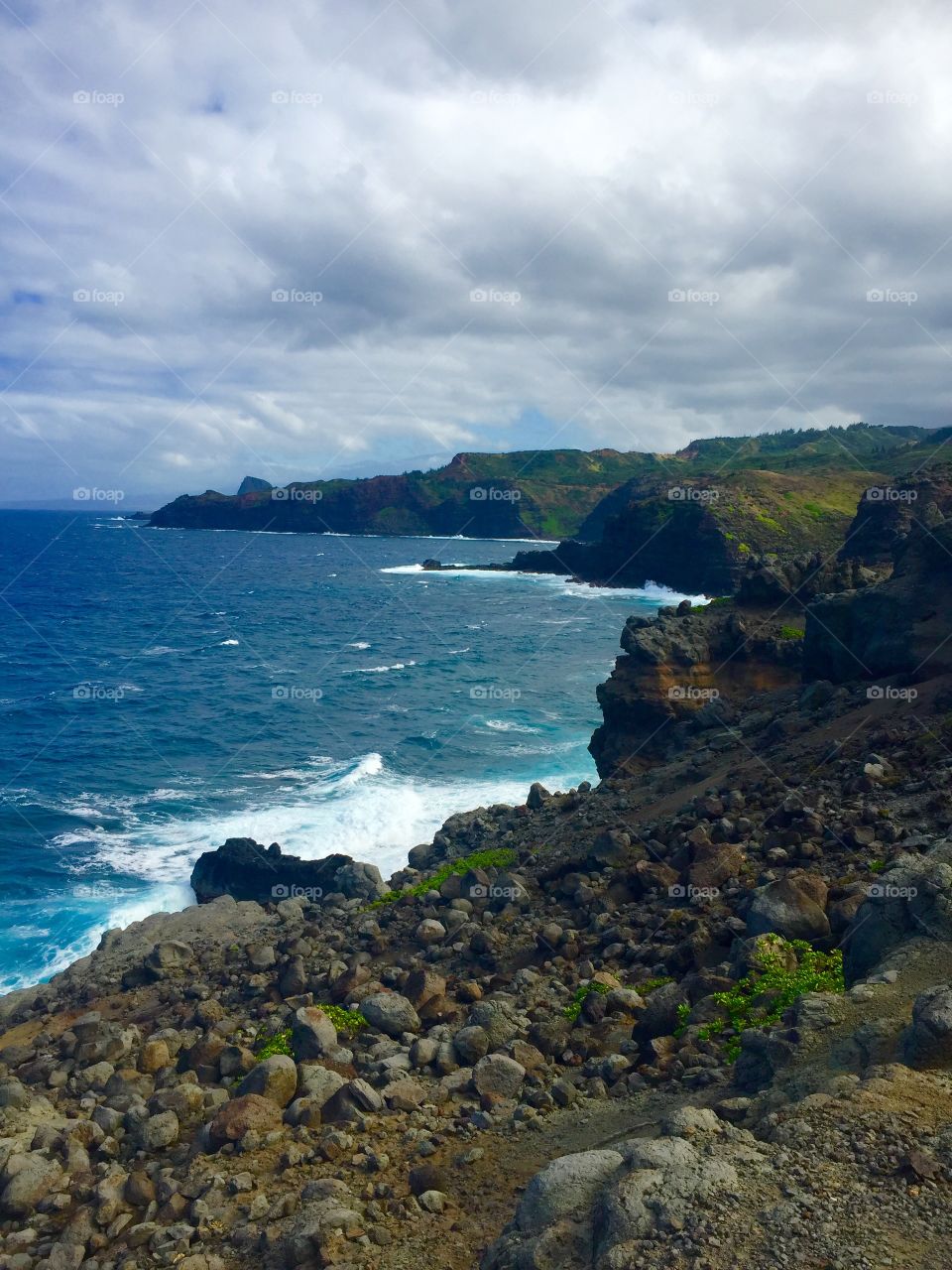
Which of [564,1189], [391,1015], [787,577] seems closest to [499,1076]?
[391,1015]

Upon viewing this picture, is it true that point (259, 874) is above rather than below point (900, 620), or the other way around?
below

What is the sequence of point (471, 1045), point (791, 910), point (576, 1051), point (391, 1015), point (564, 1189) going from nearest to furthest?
1. point (564, 1189)
2. point (576, 1051)
3. point (471, 1045)
4. point (791, 910)
5. point (391, 1015)

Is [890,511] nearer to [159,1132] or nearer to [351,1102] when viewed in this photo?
[351,1102]

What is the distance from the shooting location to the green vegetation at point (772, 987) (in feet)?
31.8

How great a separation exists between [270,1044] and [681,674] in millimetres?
20717

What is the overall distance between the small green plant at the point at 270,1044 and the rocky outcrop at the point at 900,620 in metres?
15.0

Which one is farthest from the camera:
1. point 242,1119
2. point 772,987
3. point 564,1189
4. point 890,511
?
point 890,511

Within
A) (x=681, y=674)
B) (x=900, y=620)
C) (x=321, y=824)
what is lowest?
(x=321, y=824)

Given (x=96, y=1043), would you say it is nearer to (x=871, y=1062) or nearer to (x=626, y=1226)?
(x=626, y=1226)

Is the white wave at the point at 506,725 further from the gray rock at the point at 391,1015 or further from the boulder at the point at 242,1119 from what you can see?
the boulder at the point at 242,1119

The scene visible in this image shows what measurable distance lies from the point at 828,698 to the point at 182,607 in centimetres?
8365

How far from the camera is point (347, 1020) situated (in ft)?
40.6

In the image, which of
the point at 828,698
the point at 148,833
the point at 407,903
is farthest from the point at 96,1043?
the point at 148,833

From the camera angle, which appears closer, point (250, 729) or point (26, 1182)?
point (26, 1182)
